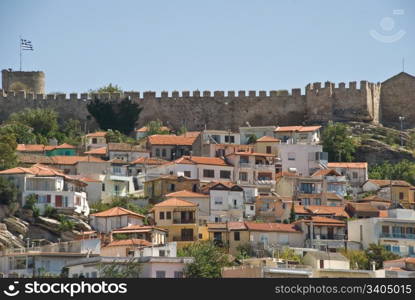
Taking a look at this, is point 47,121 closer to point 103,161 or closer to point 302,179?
point 103,161

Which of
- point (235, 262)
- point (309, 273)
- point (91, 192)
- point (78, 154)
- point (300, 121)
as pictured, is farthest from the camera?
point (300, 121)

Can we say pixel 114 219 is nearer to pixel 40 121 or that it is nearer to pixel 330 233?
pixel 330 233

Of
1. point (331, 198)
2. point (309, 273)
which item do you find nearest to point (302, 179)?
point (331, 198)

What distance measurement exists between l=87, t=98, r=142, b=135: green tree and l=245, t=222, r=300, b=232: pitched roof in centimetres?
2052

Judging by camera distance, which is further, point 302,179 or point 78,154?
point 78,154

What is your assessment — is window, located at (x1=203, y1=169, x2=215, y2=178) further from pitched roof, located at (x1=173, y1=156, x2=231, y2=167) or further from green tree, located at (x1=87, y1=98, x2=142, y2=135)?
green tree, located at (x1=87, y1=98, x2=142, y2=135)

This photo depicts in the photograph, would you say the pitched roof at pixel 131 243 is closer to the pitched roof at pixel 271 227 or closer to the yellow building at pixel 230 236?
the yellow building at pixel 230 236

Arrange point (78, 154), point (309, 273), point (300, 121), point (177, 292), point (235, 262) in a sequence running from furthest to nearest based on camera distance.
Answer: point (300, 121) < point (78, 154) < point (235, 262) < point (309, 273) < point (177, 292)

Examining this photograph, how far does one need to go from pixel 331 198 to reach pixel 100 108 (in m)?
17.7

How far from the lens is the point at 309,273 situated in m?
59.2

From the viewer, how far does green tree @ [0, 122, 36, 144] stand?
8806 centimetres

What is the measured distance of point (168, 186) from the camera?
78938 millimetres

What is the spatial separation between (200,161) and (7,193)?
11.6 meters

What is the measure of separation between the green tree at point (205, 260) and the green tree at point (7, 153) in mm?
12806
